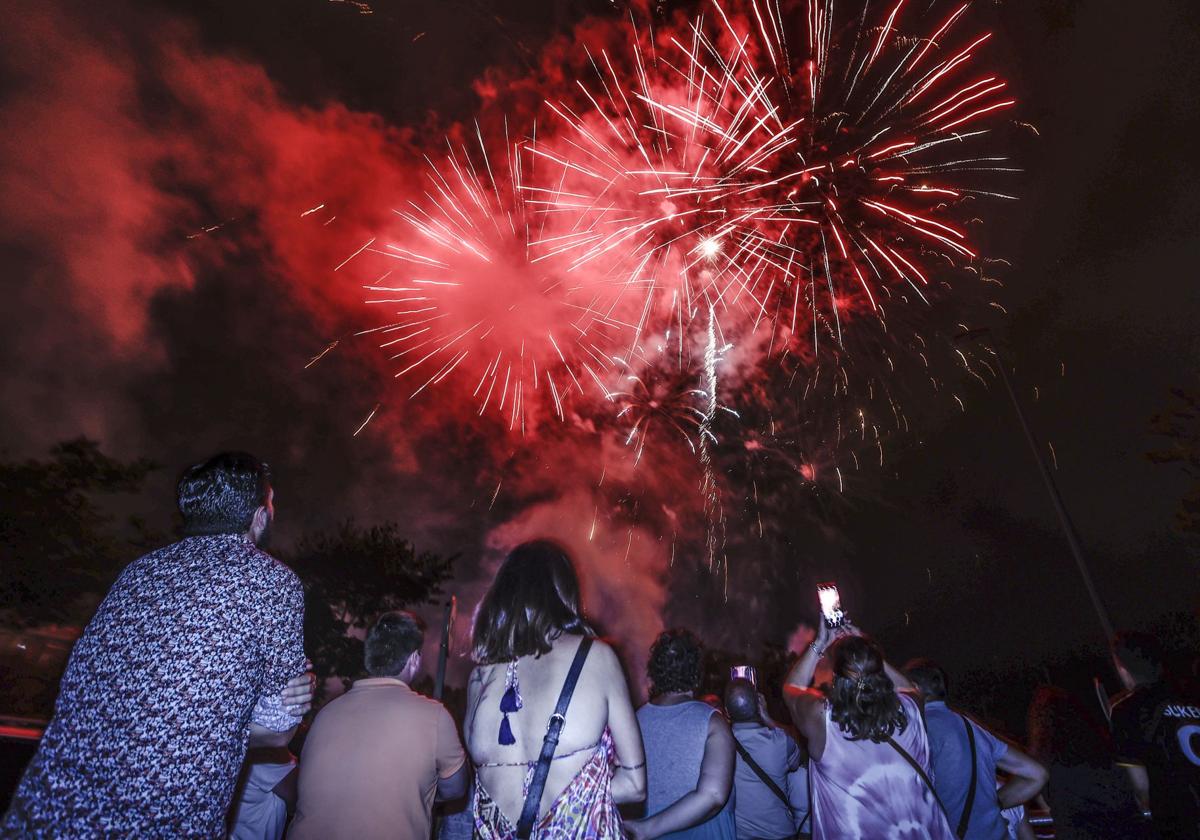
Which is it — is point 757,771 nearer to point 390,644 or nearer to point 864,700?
point 864,700

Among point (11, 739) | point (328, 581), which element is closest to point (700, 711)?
point (11, 739)

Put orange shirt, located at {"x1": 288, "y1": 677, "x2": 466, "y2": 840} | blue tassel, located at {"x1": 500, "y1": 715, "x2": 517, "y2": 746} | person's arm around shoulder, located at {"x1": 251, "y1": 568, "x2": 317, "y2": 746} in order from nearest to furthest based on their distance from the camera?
person's arm around shoulder, located at {"x1": 251, "y1": 568, "x2": 317, "y2": 746}, blue tassel, located at {"x1": 500, "y1": 715, "x2": 517, "y2": 746}, orange shirt, located at {"x1": 288, "y1": 677, "x2": 466, "y2": 840}

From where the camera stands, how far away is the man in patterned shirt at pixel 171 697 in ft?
6.21

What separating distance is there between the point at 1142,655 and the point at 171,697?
6252 millimetres

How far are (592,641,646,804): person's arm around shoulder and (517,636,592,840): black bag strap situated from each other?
165mm

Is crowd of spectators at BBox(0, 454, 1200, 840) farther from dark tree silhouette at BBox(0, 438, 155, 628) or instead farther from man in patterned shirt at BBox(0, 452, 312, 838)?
dark tree silhouette at BBox(0, 438, 155, 628)

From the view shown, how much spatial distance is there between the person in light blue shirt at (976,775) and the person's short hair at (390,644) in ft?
11.5

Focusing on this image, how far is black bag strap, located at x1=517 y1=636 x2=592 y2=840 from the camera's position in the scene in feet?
7.77

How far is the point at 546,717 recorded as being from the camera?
249cm

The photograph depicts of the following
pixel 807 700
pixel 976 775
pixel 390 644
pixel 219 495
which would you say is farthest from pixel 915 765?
pixel 219 495

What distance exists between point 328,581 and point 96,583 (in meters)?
8.56

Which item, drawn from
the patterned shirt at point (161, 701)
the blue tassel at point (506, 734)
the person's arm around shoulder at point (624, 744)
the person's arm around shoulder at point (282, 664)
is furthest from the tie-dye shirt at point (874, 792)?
the patterned shirt at point (161, 701)

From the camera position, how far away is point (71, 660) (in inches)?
82.3

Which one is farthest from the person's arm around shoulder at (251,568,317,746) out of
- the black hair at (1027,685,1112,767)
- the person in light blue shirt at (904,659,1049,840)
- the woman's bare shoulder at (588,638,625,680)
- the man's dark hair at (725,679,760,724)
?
the black hair at (1027,685,1112,767)
